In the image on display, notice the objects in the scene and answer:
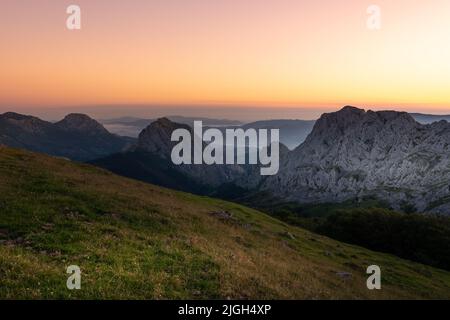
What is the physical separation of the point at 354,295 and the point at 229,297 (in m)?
11.6

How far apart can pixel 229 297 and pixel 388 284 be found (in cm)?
2594

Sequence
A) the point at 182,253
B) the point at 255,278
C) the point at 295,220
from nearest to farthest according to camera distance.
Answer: the point at 255,278 < the point at 182,253 < the point at 295,220

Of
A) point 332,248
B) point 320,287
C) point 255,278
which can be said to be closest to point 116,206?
point 255,278

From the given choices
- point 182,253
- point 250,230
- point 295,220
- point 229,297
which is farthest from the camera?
point 295,220

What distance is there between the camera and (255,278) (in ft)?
76.4

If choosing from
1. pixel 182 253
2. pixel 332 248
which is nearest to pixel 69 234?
pixel 182 253

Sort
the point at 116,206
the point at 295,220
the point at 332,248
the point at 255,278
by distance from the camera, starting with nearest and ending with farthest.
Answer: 1. the point at 255,278
2. the point at 116,206
3. the point at 332,248
4. the point at 295,220

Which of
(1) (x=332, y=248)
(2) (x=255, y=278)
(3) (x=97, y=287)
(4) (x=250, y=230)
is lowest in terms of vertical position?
(1) (x=332, y=248)

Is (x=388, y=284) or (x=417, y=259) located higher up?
(x=388, y=284)

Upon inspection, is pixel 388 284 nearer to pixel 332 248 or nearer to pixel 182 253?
pixel 332 248

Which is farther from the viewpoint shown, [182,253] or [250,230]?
[250,230]
